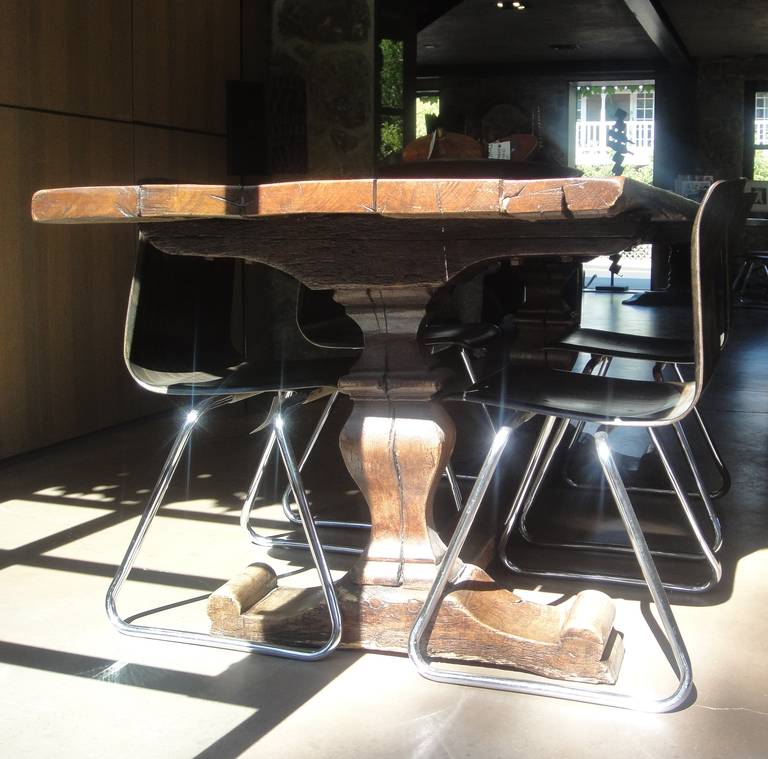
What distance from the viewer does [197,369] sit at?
254 centimetres

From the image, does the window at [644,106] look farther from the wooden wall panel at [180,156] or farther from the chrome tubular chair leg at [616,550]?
the chrome tubular chair leg at [616,550]

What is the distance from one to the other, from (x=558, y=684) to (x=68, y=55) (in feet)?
11.4

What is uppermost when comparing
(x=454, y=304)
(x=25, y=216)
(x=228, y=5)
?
(x=228, y=5)

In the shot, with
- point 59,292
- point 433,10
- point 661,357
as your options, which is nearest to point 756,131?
point 433,10

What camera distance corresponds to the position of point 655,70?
15.1 m

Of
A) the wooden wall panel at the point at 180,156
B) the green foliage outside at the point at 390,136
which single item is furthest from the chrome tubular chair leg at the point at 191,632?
the green foliage outside at the point at 390,136

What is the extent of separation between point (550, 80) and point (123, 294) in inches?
480

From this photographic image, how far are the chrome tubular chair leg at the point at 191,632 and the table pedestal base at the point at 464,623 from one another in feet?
0.11

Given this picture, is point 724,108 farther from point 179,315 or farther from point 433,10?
point 179,315

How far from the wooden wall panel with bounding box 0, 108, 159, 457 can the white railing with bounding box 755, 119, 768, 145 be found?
40.5 ft

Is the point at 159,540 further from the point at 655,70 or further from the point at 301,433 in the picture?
the point at 655,70

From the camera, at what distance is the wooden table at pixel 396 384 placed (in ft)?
6.41

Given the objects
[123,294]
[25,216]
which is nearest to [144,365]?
[25,216]

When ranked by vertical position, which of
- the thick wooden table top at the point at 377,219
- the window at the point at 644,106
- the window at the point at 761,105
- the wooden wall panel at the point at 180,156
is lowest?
the thick wooden table top at the point at 377,219
